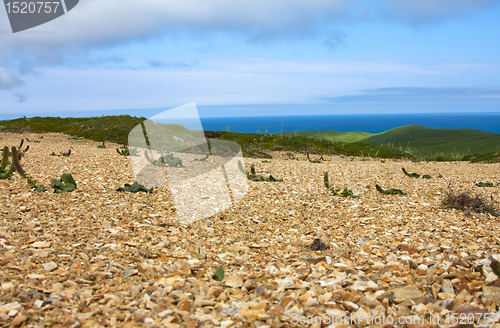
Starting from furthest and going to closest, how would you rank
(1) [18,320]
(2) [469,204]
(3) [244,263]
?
(2) [469,204]
(3) [244,263]
(1) [18,320]

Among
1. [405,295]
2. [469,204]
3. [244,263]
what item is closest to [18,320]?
[244,263]

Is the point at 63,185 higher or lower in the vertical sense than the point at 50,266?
higher

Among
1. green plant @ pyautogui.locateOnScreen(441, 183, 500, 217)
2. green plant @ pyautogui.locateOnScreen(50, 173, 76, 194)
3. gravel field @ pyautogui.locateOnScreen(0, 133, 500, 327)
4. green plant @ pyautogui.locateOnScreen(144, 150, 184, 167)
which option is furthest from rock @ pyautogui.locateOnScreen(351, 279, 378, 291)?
green plant @ pyautogui.locateOnScreen(144, 150, 184, 167)

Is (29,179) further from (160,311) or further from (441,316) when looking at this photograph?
(441,316)

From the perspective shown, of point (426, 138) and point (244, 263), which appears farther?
point (426, 138)

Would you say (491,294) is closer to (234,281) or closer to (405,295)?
(405,295)

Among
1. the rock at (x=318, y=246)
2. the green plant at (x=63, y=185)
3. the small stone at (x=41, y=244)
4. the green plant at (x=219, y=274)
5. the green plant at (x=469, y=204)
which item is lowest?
the green plant at (x=219, y=274)

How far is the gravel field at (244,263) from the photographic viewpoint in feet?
9.25

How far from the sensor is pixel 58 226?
4582mm

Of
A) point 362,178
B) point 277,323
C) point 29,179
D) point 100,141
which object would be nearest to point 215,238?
point 277,323

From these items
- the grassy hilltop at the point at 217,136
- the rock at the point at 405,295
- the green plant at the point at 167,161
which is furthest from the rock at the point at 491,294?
the grassy hilltop at the point at 217,136

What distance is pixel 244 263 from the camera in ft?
12.8

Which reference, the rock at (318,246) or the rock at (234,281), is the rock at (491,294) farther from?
the rock at (234,281)

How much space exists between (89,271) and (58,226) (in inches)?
58.5
